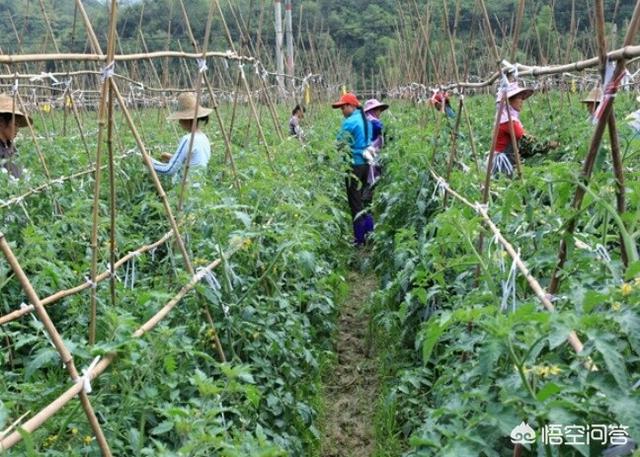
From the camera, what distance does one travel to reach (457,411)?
1.75m

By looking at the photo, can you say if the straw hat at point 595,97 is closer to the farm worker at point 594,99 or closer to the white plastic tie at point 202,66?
the farm worker at point 594,99

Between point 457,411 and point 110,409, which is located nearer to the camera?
point 457,411

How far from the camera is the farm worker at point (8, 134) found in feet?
14.7

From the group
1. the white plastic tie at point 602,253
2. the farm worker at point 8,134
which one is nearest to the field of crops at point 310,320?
the white plastic tie at point 602,253

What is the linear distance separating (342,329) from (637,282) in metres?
3.38

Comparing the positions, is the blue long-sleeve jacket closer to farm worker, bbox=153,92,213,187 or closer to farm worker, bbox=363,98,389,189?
farm worker, bbox=363,98,389,189

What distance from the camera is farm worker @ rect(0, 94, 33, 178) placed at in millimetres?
4477

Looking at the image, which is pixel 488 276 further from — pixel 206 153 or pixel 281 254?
pixel 206 153

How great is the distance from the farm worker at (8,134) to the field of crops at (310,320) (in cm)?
40

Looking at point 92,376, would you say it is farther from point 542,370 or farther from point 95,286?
point 542,370

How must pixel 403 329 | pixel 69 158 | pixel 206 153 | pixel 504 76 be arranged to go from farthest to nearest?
pixel 69 158
pixel 206 153
pixel 403 329
pixel 504 76

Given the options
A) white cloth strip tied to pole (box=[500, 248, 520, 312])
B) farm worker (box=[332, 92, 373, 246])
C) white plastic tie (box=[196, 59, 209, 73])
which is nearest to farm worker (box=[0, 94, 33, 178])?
white plastic tie (box=[196, 59, 209, 73])

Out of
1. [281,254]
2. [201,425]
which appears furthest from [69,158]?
[201,425]

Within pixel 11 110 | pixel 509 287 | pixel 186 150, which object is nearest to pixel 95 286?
pixel 509 287
